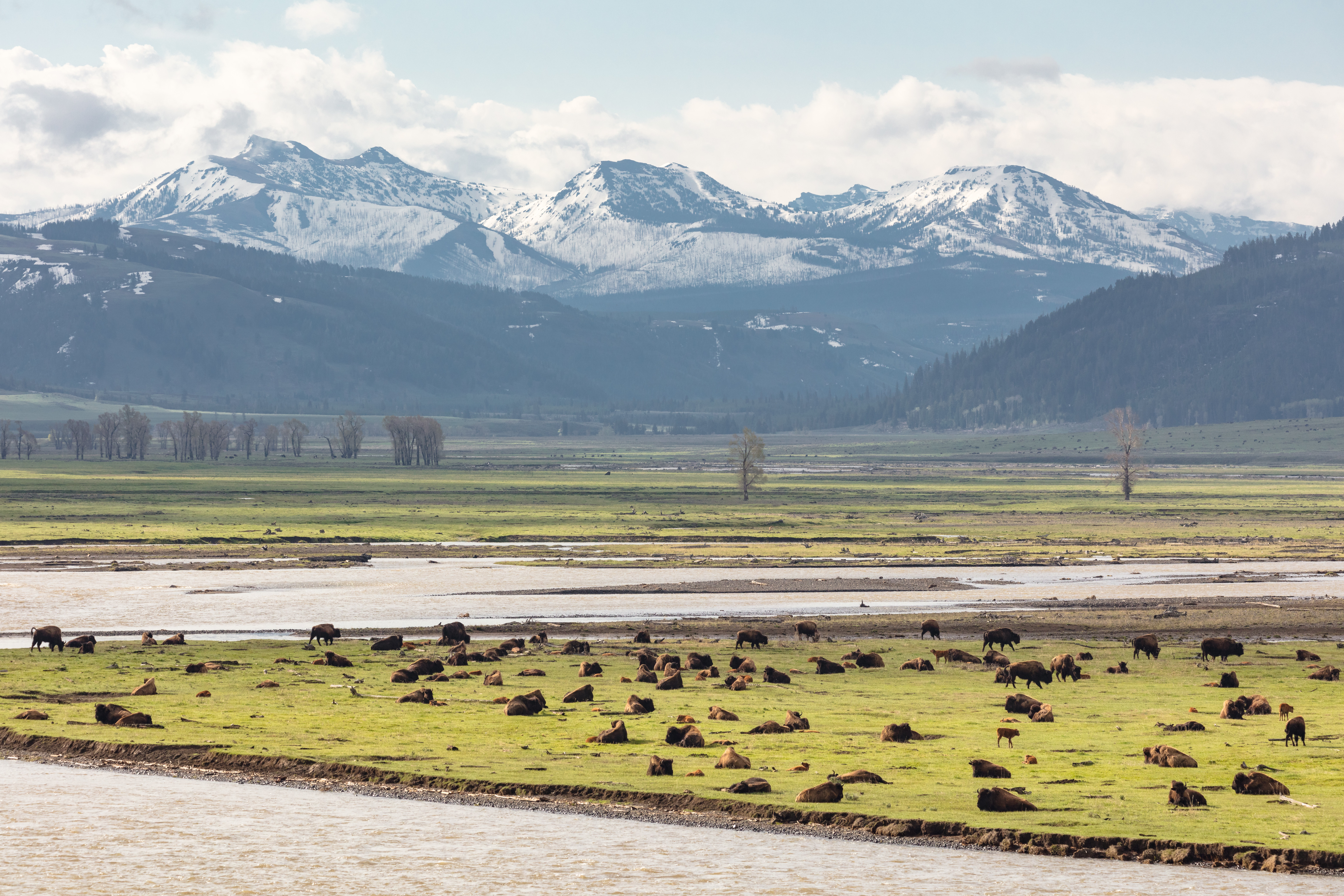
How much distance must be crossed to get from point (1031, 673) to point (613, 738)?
14.9m

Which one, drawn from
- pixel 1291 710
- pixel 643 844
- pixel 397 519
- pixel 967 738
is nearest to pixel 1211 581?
pixel 1291 710

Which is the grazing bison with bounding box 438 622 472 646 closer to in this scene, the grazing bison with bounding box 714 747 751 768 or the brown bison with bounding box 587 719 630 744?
the brown bison with bounding box 587 719 630 744

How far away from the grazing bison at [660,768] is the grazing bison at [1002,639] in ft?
72.3

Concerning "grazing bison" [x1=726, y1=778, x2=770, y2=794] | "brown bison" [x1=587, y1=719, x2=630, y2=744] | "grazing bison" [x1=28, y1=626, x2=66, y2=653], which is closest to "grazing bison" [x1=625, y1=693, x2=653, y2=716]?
"brown bison" [x1=587, y1=719, x2=630, y2=744]

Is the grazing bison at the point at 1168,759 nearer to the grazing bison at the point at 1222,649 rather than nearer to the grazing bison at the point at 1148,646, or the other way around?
the grazing bison at the point at 1222,649

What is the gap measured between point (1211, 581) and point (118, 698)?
57.4 meters

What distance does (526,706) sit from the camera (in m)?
36.6

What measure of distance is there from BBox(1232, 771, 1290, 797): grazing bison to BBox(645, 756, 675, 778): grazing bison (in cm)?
1090

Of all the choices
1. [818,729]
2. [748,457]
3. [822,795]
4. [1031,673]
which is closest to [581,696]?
[818,729]

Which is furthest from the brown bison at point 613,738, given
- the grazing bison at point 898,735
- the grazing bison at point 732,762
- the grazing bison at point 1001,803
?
the grazing bison at point 1001,803

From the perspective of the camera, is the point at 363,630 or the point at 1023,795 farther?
the point at 363,630

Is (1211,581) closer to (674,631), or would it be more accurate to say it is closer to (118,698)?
(674,631)

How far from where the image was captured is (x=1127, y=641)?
5353 cm

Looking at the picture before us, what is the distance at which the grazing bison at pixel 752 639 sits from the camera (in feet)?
168
